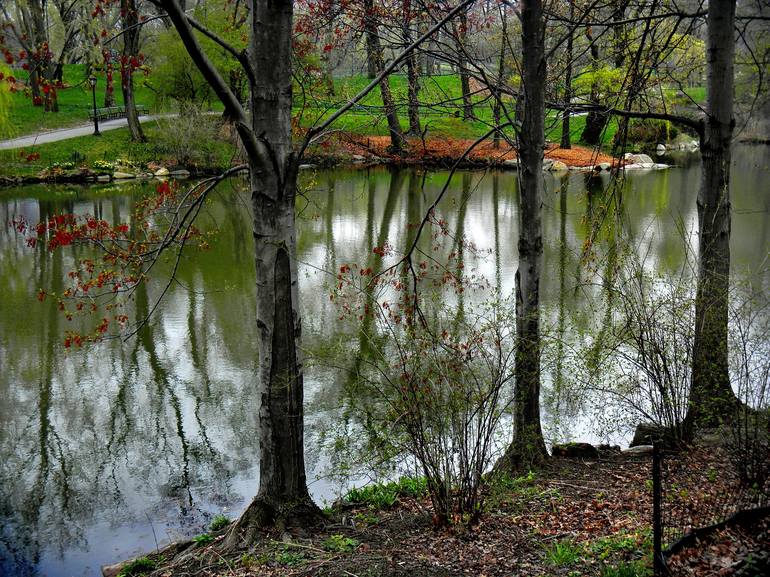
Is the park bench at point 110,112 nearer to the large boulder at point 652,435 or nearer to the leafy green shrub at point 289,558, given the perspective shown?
the large boulder at point 652,435

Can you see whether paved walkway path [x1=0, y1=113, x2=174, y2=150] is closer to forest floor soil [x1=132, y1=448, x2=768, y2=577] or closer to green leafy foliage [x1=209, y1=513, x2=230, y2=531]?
green leafy foliage [x1=209, y1=513, x2=230, y2=531]

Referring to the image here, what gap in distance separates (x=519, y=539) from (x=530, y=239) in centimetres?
225

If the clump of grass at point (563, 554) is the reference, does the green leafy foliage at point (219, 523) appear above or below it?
below

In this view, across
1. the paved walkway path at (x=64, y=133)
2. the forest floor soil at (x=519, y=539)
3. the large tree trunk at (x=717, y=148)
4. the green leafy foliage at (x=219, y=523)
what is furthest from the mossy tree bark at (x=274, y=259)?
the paved walkway path at (x=64, y=133)

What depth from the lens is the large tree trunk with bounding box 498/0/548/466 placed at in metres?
5.36

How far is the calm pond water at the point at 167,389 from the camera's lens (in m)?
6.20

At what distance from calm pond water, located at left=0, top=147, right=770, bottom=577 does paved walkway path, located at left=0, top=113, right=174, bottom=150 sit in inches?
468

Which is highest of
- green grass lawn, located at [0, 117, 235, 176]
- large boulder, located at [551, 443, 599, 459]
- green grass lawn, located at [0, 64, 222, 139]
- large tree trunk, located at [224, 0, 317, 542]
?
green grass lawn, located at [0, 64, 222, 139]

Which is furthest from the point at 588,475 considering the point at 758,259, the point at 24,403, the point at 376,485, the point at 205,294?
the point at 758,259

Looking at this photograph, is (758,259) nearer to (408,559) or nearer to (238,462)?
(238,462)

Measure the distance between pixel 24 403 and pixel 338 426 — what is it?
3701 millimetres

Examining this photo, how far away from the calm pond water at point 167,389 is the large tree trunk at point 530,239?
47cm

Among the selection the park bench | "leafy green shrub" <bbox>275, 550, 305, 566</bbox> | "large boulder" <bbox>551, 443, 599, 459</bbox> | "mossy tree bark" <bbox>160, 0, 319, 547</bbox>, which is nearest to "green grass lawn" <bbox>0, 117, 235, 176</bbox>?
the park bench

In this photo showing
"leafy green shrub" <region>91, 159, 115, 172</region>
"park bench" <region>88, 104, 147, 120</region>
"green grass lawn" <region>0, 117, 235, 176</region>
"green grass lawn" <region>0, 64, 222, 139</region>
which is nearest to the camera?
"green grass lawn" <region>0, 117, 235, 176</region>
